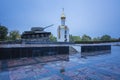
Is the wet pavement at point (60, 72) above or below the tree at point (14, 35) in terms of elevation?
below

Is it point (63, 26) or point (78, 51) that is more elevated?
point (63, 26)

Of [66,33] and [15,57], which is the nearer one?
[15,57]

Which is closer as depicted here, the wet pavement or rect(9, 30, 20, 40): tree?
the wet pavement

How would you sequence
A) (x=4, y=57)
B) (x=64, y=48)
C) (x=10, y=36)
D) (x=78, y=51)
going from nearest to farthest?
1. (x=4, y=57)
2. (x=64, y=48)
3. (x=78, y=51)
4. (x=10, y=36)

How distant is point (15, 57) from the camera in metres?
15.3

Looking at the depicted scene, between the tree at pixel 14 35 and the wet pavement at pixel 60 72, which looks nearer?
the wet pavement at pixel 60 72

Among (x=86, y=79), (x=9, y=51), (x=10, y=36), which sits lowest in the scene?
(x=86, y=79)

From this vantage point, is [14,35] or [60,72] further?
[14,35]

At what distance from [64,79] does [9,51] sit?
9930mm

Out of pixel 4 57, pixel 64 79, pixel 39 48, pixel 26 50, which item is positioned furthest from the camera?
pixel 39 48

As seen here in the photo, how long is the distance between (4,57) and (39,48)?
4.66 meters

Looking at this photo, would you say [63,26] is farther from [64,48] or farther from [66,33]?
[64,48]

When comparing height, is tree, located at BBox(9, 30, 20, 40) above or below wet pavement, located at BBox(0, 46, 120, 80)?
above

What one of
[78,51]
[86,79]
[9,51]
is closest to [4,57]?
[9,51]
